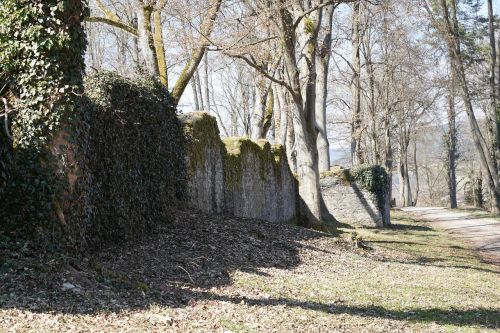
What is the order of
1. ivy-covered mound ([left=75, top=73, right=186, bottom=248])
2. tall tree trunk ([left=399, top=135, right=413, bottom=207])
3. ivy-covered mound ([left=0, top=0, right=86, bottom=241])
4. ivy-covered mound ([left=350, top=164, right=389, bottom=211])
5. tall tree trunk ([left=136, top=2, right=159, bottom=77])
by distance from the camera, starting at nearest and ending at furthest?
ivy-covered mound ([left=0, top=0, right=86, bottom=241]) → ivy-covered mound ([left=75, top=73, right=186, bottom=248]) → tall tree trunk ([left=136, top=2, right=159, bottom=77]) → ivy-covered mound ([left=350, top=164, right=389, bottom=211]) → tall tree trunk ([left=399, top=135, right=413, bottom=207])

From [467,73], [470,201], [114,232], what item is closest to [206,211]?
[114,232]

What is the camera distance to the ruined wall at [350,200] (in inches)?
854

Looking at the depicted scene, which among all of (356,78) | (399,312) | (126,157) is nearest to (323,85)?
(356,78)

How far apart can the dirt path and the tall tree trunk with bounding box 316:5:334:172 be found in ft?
19.4

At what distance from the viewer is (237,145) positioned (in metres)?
15.2

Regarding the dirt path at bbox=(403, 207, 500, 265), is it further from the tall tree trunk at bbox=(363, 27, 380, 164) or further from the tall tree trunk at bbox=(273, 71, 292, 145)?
the tall tree trunk at bbox=(273, 71, 292, 145)

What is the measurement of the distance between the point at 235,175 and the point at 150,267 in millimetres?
6881

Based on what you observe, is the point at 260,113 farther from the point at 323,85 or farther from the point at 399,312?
the point at 399,312

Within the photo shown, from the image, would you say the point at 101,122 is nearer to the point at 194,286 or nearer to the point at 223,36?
the point at 194,286

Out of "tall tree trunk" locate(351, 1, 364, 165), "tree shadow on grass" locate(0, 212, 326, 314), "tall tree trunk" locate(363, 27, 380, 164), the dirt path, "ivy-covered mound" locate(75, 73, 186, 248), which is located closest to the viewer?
"tree shadow on grass" locate(0, 212, 326, 314)

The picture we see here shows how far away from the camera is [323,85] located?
21188 millimetres

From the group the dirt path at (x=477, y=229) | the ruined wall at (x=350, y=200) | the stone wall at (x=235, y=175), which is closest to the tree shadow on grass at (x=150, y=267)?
the stone wall at (x=235, y=175)

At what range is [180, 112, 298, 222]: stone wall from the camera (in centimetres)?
1268

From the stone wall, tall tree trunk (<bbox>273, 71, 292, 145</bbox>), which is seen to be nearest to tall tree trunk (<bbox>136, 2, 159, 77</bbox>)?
the stone wall
